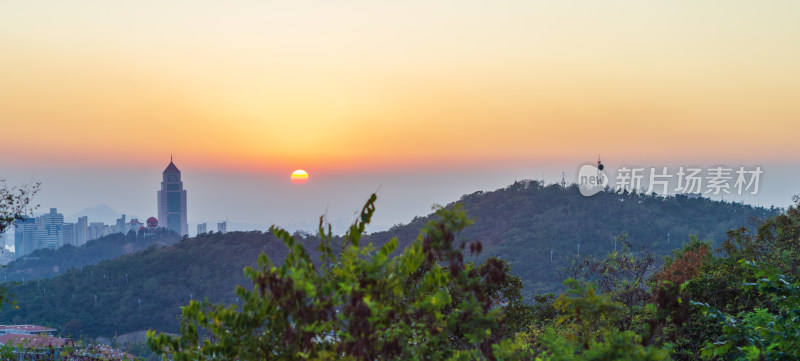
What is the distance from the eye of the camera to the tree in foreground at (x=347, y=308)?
4277 millimetres

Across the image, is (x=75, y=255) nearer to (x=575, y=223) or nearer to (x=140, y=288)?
(x=140, y=288)

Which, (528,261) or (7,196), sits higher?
(7,196)

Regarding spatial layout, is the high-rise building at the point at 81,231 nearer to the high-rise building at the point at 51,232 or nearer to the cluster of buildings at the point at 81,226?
the cluster of buildings at the point at 81,226

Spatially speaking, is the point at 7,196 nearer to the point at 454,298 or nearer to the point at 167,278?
the point at 454,298

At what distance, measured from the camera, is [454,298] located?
11.2 m

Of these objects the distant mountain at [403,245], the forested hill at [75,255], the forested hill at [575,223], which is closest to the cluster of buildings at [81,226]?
the forested hill at [75,255]

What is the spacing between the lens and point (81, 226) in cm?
17788

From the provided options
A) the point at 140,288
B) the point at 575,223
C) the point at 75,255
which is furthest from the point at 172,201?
the point at 575,223

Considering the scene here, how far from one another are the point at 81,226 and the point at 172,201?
23.4 m

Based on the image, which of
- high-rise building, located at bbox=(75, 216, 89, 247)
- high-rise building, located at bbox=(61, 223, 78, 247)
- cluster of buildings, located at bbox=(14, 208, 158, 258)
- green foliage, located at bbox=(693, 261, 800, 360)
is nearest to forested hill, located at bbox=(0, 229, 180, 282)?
cluster of buildings, located at bbox=(14, 208, 158, 258)

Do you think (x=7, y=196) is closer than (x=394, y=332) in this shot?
No

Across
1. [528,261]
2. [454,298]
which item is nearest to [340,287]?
[454,298]

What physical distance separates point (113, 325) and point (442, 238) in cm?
5489

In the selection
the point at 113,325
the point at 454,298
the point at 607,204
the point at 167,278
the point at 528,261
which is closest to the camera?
the point at 454,298
